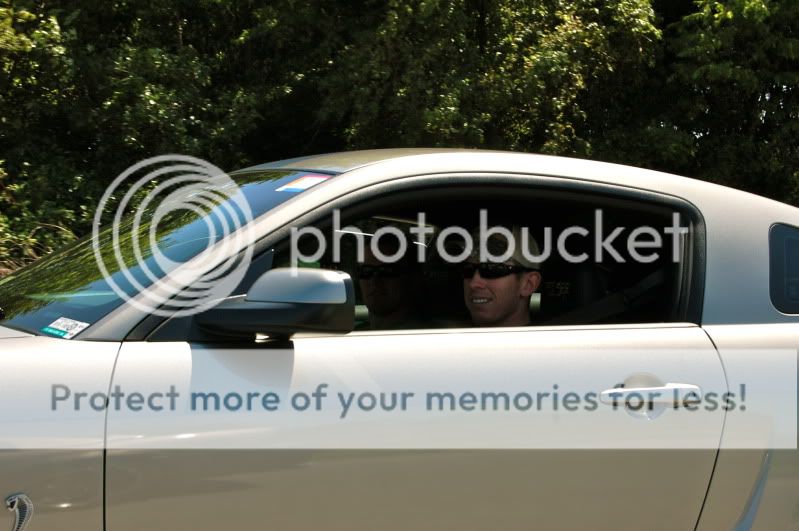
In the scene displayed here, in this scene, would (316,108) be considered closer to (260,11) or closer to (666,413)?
(260,11)

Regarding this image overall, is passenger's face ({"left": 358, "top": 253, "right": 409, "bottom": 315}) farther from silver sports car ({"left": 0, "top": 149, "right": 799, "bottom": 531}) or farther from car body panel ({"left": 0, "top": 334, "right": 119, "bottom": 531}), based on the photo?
car body panel ({"left": 0, "top": 334, "right": 119, "bottom": 531})

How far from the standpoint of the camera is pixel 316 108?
15875mm

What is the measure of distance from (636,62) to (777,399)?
1376 centimetres

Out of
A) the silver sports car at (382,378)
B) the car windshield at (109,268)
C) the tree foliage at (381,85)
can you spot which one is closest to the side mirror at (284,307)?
the silver sports car at (382,378)

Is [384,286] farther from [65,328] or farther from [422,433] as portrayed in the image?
[65,328]

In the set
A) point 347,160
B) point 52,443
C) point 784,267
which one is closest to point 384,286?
point 347,160

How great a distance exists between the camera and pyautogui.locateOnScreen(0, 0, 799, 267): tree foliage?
13.1m

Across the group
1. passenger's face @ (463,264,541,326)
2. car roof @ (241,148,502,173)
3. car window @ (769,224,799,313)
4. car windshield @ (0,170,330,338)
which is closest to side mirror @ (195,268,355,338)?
car windshield @ (0,170,330,338)

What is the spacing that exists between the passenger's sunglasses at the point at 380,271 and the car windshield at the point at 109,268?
0.55 m
